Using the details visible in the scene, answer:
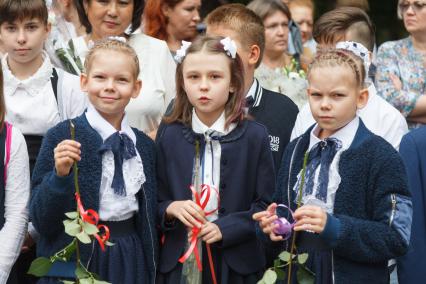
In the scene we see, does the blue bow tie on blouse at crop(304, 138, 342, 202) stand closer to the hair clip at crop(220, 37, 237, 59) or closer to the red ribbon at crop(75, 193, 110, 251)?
the hair clip at crop(220, 37, 237, 59)

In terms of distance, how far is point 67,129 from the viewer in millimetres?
4887

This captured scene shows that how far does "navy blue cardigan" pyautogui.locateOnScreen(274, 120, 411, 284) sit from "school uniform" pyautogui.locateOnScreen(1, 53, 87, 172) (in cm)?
157

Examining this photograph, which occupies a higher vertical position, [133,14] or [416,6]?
[416,6]

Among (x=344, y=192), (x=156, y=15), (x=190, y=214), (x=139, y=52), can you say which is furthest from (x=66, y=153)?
(x=156, y=15)

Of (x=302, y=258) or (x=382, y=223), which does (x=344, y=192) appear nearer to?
(x=382, y=223)

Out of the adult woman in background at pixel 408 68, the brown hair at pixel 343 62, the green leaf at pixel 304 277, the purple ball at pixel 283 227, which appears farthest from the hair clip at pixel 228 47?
the adult woman in background at pixel 408 68

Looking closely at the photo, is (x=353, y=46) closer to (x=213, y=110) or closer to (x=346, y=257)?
(x=213, y=110)

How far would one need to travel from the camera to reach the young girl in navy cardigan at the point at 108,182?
479cm

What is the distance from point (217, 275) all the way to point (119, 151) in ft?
2.64

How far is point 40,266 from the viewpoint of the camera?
465 cm

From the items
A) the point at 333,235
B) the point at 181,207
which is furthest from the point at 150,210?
the point at 333,235

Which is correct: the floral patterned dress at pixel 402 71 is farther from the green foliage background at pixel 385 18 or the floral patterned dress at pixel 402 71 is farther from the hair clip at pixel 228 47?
the green foliage background at pixel 385 18

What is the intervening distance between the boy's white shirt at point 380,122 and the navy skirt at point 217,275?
3.12 feet

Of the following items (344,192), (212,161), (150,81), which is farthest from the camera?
(150,81)
